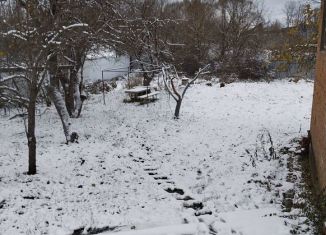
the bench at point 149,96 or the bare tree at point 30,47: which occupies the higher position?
the bare tree at point 30,47

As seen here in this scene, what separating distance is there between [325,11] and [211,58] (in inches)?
809

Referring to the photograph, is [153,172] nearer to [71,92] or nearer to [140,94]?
[71,92]

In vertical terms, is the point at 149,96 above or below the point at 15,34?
below

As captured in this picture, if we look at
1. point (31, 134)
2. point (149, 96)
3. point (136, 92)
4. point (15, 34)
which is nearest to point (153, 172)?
point (31, 134)

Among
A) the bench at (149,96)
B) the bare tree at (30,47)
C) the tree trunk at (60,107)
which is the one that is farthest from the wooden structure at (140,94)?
the bare tree at (30,47)

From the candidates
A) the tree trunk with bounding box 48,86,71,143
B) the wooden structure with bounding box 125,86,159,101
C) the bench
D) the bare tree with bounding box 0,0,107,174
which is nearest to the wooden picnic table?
the wooden structure with bounding box 125,86,159,101

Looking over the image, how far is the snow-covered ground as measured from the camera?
19.2 feet

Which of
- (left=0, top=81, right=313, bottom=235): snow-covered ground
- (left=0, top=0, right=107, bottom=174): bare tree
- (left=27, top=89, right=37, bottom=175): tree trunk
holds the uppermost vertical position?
(left=0, top=0, right=107, bottom=174): bare tree

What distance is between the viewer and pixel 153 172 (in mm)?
8164

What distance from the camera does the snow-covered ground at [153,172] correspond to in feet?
19.2

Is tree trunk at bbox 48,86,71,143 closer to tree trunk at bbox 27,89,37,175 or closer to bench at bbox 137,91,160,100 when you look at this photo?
tree trunk at bbox 27,89,37,175

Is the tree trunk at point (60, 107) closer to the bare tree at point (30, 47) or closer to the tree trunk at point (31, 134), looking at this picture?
the bare tree at point (30, 47)

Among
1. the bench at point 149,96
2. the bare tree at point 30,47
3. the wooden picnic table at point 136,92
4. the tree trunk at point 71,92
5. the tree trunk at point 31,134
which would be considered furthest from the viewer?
the wooden picnic table at point 136,92

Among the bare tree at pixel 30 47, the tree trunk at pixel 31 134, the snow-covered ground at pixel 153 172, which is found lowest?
the snow-covered ground at pixel 153 172
